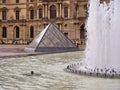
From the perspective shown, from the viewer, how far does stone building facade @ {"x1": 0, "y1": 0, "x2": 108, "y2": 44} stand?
84188 millimetres

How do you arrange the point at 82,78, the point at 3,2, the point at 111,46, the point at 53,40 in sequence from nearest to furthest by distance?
the point at 82,78, the point at 111,46, the point at 53,40, the point at 3,2

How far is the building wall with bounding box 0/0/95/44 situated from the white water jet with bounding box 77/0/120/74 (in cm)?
5617

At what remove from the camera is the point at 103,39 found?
2625 cm

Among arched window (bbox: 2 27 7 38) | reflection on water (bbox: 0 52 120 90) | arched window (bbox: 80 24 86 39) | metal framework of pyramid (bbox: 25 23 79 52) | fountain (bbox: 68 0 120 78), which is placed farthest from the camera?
arched window (bbox: 2 27 7 38)

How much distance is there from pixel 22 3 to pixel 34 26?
7.77 metres

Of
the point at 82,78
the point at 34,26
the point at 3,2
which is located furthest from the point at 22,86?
the point at 3,2

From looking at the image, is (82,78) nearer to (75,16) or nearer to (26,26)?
(75,16)

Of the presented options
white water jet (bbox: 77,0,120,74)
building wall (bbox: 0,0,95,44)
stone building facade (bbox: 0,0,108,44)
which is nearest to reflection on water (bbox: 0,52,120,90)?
white water jet (bbox: 77,0,120,74)

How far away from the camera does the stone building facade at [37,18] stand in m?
84.2

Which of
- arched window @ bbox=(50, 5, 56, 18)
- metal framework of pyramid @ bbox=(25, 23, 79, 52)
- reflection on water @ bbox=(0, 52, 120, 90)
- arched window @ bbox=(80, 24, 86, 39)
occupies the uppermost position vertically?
arched window @ bbox=(50, 5, 56, 18)

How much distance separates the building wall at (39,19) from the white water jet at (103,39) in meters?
56.2

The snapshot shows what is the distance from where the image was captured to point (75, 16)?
83.5 meters

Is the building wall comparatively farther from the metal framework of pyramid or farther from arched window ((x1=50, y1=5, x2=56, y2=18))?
the metal framework of pyramid

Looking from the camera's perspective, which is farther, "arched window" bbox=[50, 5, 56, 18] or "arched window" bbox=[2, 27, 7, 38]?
"arched window" bbox=[2, 27, 7, 38]
